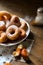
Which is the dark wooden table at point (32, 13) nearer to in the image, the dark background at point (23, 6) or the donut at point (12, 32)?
the dark background at point (23, 6)

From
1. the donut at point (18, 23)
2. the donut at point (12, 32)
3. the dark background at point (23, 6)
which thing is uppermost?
the dark background at point (23, 6)

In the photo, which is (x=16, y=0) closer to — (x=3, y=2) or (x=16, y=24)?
(x=3, y=2)

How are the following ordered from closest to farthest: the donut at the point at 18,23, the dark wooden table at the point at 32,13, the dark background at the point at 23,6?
the dark wooden table at the point at 32,13 → the donut at the point at 18,23 → the dark background at the point at 23,6

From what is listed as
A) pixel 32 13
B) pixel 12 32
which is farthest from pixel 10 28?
pixel 32 13

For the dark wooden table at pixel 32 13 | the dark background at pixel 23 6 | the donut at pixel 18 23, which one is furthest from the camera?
the dark background at pixel 23 6

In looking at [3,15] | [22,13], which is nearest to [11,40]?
[3,15]

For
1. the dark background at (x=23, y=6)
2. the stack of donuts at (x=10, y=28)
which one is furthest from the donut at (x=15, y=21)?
the dark background at (x=23, y=6)

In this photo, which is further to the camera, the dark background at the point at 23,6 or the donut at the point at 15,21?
the dark background at the point at 23,6
